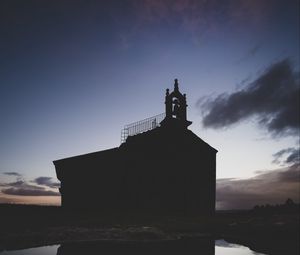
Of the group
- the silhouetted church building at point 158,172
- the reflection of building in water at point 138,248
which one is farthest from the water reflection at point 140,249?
the silhouetted church building at point 158,172

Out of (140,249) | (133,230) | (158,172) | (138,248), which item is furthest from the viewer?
(158,172)

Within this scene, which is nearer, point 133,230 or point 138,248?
point 138,248

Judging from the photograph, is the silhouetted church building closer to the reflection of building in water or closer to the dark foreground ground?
the dark foreground ground

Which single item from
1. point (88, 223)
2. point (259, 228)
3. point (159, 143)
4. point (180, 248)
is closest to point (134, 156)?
point (159, 143)

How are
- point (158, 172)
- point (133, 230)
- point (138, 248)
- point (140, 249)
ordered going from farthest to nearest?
point (158, 172), point (133, 230), point (138, 248), point (140, 249)

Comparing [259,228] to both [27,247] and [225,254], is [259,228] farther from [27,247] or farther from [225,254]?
[27,247]

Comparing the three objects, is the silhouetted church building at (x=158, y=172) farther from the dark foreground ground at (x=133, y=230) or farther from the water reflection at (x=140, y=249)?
the water reflection at (x=140, y=249)

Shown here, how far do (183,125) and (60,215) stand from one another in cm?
1359

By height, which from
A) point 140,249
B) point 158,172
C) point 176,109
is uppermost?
point 176,109

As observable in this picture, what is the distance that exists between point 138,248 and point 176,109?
656 inches

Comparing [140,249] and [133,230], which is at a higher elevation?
[133,230]

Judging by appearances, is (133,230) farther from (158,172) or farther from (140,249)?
(158,172)

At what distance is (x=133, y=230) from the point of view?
20.5 metres

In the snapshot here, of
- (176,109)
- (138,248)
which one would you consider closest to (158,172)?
(176,109)
